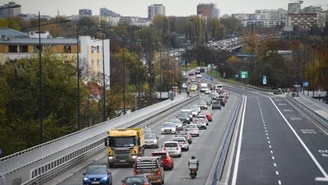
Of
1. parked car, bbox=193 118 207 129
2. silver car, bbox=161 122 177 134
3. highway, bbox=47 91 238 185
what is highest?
highway, bbox=47 91 238 185

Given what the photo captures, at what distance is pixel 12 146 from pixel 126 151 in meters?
13.1

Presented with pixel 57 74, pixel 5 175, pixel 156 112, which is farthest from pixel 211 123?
pixel 5 175

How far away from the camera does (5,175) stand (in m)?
30.7

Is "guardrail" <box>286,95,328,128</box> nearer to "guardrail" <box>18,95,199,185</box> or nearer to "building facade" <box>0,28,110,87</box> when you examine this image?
"building facade" <box>0,28,110,87</box>

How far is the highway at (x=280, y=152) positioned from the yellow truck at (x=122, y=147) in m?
5.30

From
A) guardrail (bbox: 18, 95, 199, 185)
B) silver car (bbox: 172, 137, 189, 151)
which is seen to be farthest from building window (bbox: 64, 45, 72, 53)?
silver car (bbox: 172, 137, 189, 151)

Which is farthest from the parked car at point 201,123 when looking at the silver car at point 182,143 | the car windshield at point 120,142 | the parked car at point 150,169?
the parked car at point 150,169

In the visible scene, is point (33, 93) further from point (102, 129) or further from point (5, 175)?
point (5, 175)

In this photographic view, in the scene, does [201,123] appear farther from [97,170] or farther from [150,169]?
[97,170]

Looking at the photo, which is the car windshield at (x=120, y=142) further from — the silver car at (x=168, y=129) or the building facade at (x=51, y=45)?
the building facade at (x=51, y=45)

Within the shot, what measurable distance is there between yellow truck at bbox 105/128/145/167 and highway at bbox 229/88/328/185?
5.30 meters

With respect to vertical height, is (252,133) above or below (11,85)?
below

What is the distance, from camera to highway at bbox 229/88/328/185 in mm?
38338

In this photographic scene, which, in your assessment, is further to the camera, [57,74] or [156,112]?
[156,112]
